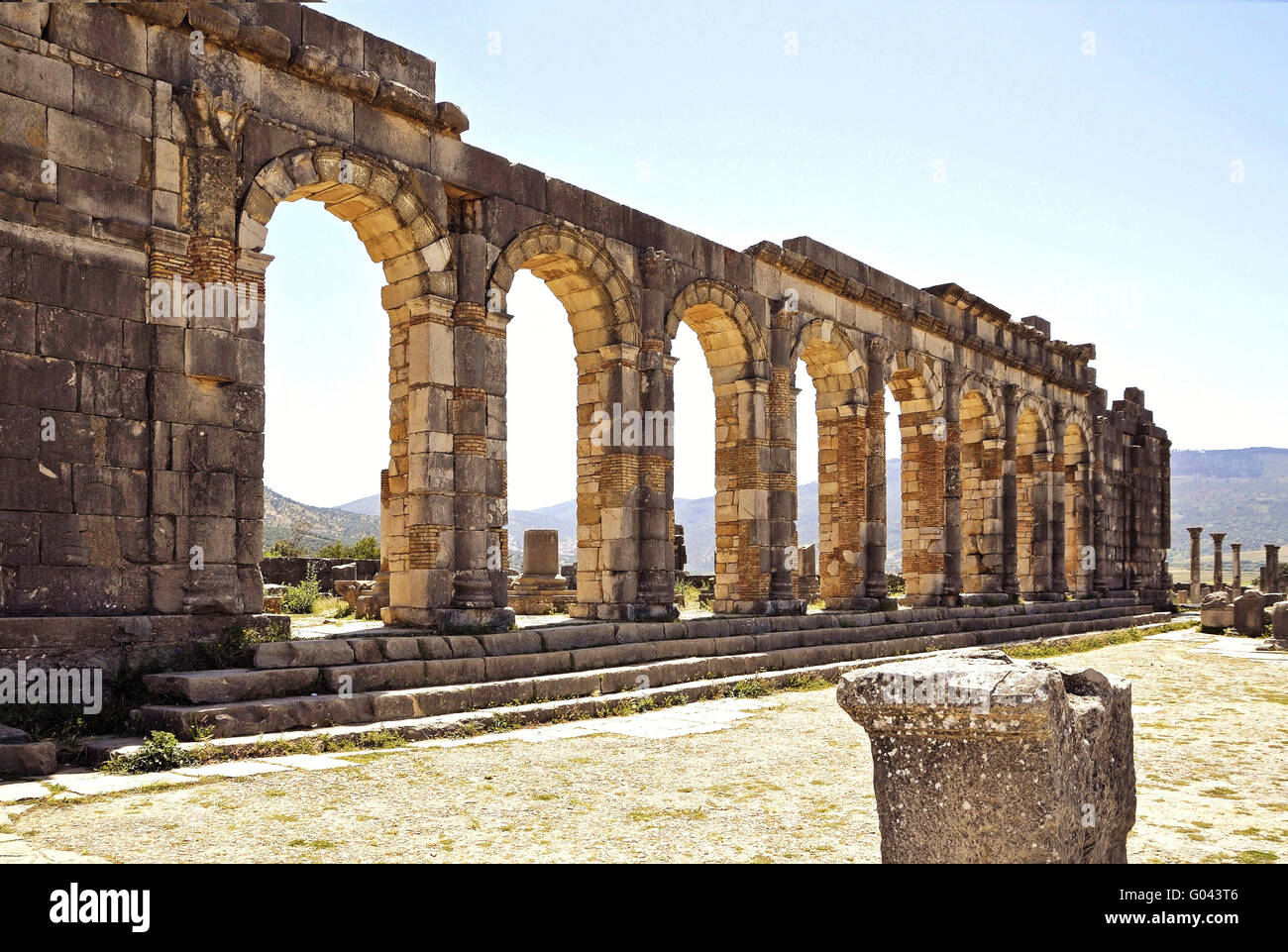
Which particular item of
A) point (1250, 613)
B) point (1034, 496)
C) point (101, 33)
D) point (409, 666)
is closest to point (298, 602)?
point (409, 666)

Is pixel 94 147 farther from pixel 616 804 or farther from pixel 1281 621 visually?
pixel 1281 621

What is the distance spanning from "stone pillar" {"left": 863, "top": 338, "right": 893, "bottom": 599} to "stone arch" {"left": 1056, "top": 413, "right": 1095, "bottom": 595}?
10309mm

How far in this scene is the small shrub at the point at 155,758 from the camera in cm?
703

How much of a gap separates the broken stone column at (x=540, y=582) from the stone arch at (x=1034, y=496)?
39.7ft

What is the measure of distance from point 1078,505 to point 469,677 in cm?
2185

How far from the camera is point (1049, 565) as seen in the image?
25.0 m

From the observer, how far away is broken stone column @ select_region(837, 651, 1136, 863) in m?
3.52

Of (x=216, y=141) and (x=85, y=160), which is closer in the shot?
(x=85, y=160)

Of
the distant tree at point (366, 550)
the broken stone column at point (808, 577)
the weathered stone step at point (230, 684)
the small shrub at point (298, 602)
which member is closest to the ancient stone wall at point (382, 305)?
the weathered stone step at point (230, 684)

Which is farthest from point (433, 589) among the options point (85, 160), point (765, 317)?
point (765, 317)

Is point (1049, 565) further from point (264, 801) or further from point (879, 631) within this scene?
point (264, 801)

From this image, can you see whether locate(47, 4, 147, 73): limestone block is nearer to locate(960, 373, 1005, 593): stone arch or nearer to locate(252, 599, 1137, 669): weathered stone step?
locate(252, 599, 1137, 669): weathered stone step
